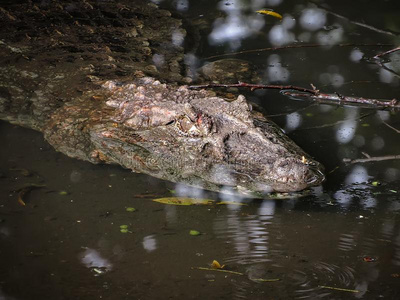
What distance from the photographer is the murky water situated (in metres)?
3.38

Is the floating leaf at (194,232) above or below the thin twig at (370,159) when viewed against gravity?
below

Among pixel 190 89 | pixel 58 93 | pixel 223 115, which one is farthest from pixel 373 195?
pixel 58 93

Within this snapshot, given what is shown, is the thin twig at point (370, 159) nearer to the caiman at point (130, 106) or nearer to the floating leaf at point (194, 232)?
the caiman at point (130, 106)

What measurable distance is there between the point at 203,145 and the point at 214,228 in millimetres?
791

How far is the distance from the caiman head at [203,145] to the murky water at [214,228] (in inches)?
5.3

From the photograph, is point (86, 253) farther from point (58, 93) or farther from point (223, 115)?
point (58, 93)

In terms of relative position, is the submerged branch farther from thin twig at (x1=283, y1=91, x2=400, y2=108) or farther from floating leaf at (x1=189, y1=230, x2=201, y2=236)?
floating leaf at (x1=189, y1=230, x2=201, y2=236)

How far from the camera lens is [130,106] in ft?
16.5

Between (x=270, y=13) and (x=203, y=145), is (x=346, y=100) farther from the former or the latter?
(x=270, y=13)

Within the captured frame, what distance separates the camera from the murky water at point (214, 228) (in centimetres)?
338

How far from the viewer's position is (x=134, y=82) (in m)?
5.43

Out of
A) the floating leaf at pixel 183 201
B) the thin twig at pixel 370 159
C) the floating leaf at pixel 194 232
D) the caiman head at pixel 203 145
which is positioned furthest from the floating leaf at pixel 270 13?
the floating leaf at pixel 194 232

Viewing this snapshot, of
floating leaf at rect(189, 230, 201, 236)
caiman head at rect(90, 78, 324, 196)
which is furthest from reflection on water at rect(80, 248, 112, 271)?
caiman head at rect(90, 78, 324, 196)

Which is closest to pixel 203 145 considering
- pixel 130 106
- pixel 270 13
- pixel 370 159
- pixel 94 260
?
pixel 130 106
